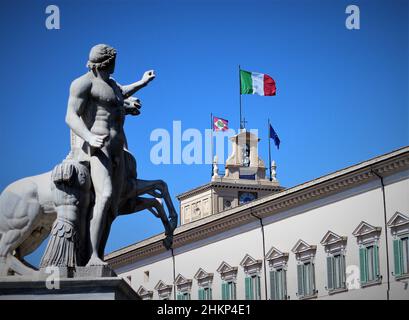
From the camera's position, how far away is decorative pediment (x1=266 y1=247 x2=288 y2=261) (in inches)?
2975

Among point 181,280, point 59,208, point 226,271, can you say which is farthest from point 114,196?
point 181,280

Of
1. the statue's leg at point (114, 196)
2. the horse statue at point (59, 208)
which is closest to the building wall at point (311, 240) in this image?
the horse statue at point (59, 208)

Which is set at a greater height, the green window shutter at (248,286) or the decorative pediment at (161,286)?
the decorative pediment at (161,286)

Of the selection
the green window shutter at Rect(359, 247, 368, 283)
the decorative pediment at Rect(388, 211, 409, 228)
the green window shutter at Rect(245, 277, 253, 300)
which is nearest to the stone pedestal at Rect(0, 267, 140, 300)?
the decorative pediment at Rect(388, 211, 409, 228)

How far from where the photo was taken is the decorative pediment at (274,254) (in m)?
75.6

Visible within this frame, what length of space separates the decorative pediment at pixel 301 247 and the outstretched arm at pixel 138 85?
5232cm

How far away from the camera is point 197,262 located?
279 ft

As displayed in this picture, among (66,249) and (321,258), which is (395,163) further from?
→ (66,249)

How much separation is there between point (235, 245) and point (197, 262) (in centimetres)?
492

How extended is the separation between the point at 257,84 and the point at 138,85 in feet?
237

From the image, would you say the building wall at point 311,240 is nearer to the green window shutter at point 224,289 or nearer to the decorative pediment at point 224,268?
the decorative pediment at point 224,268

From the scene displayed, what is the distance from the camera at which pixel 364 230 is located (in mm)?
68250

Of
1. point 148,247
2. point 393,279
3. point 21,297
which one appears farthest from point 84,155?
point 148,247

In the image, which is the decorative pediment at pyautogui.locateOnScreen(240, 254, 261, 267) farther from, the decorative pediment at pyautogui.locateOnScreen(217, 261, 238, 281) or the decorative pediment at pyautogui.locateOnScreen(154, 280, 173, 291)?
the decorative pediment at pyautogui.locateOnScreen(154, 280, 173, 291)
